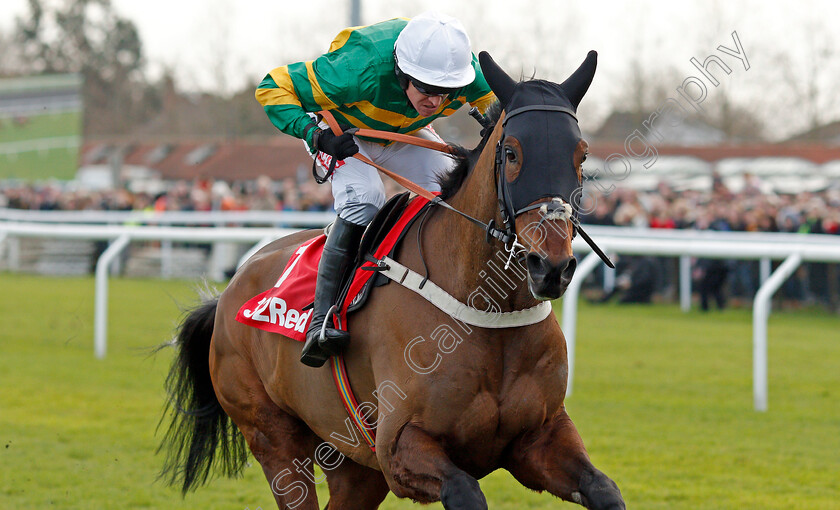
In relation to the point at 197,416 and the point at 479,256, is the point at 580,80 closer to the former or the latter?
the point at 479,256

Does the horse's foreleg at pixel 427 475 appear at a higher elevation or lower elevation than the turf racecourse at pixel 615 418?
higher

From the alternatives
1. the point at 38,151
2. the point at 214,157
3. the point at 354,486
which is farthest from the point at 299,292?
the point at 214,157

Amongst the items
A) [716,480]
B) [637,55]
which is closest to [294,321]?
[716,480]

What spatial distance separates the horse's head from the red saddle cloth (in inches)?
26.7

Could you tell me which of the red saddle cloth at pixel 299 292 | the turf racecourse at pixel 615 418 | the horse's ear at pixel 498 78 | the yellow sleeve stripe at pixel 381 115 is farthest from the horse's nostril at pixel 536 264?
the turf racecourse at pixel 615 418

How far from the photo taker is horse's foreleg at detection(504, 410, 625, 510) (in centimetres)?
292

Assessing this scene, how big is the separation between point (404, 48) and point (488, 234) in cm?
77

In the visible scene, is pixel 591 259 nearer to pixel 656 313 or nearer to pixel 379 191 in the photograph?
pixel 379 191

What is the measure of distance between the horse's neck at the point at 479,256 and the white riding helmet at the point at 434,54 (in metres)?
0.36

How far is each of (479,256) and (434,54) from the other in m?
0.71

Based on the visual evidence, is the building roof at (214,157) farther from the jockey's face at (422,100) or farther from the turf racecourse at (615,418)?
the jockey's face at (422,100)

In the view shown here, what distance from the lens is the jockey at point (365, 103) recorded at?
3.30 metres

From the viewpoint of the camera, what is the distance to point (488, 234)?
116 inches

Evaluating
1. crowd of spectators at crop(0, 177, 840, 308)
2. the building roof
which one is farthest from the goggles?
the building roof
